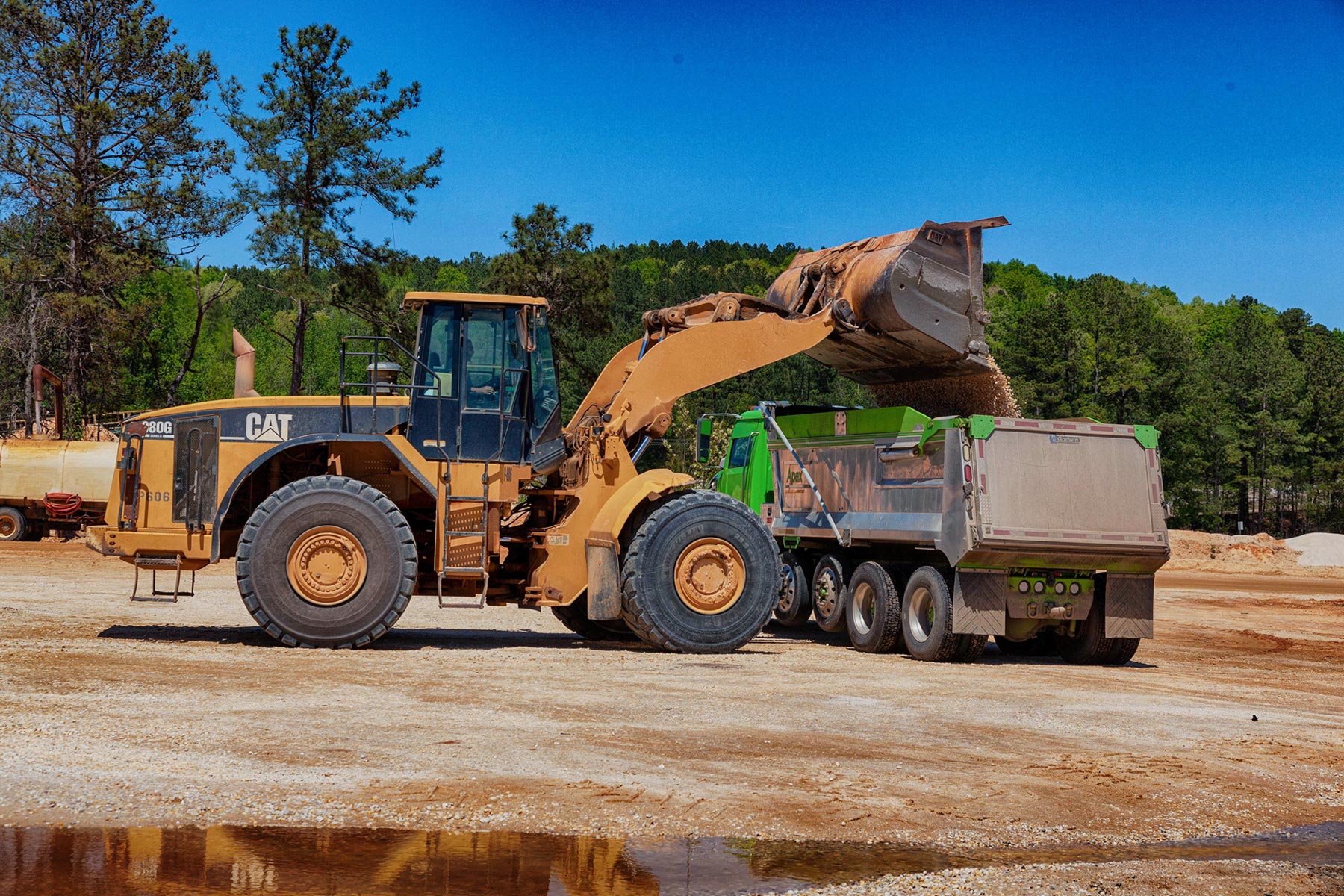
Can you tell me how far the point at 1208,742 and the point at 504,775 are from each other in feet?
16.7

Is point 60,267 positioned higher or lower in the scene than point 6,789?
higher

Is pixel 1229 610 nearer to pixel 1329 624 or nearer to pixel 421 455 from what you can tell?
pixel 1329 624

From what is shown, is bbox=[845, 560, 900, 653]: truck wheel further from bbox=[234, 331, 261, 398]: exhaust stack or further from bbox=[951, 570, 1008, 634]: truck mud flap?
bbox=[234, 331, 261, 398]: exhaust stack

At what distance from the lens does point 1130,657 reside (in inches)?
574

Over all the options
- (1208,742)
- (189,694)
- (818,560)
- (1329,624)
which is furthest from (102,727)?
(1329,624)

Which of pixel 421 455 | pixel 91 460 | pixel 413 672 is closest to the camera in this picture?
pixel 413 672

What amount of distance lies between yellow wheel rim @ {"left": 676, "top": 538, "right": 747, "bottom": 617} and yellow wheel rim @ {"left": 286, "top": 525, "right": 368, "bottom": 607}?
10.4ft

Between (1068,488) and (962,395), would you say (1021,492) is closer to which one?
(1068,488)

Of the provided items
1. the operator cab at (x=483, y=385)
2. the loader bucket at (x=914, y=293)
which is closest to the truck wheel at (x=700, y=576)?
the operator cab at (x=483, y=385)

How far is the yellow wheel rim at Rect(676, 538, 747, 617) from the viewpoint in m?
12.9

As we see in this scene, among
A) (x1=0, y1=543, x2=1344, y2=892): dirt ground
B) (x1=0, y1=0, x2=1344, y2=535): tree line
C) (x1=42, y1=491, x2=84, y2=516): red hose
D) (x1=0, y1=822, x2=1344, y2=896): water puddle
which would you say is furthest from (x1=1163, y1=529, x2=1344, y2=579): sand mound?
(x1=0, y1=822, x2=1344, y2=896): water puddle

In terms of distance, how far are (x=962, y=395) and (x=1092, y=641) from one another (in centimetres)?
322

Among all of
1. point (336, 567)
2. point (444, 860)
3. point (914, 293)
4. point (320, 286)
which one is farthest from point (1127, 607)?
point (320, 286)

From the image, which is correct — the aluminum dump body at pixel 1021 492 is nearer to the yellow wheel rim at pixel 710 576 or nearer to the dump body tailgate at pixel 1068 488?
the dump body tailgate at pixel 1068 488
